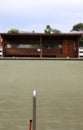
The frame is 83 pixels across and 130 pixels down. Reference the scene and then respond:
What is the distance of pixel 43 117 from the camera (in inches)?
380

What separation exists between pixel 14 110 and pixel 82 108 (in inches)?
58.0

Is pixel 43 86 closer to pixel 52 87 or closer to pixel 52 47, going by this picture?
pixel 52 87

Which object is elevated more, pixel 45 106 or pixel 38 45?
pixel 45 106

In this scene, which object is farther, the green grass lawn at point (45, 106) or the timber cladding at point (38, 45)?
the timber cladding at point (38, 45)

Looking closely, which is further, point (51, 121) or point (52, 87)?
point (52, 87)

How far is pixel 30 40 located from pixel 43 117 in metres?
48.4

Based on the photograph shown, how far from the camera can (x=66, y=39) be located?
191 ft

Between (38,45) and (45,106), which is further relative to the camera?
(38,45)

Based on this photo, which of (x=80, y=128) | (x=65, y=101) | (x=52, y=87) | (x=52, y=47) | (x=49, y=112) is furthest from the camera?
(x=52, y=47)

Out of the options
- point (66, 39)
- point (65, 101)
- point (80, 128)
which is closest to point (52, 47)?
point (66, 39)

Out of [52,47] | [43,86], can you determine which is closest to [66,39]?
[52,47]

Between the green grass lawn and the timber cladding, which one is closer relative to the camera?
the green grass lawn

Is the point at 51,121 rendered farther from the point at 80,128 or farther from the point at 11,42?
the point at 11,42

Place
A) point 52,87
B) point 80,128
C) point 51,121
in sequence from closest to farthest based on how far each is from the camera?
1. point 80,128
2. point 51,121
3. point 52,87
